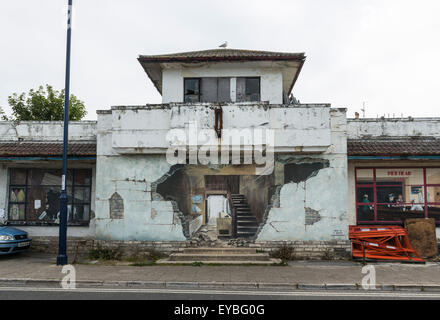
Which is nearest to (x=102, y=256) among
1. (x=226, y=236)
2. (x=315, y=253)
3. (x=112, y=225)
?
(x=112, y=225)

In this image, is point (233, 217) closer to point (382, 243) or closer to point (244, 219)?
point (244, 219)

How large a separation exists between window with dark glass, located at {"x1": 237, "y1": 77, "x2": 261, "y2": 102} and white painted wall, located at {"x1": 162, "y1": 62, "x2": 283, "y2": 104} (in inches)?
6.9

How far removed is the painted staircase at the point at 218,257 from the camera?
10.7 m

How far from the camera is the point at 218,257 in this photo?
11.0 m

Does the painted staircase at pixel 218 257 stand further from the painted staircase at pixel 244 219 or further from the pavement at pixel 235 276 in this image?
the painted staircase at pixel 244 219

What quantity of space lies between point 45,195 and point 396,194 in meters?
13.6

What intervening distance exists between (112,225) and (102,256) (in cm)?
107

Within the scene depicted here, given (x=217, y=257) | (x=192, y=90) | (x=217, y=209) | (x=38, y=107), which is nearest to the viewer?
(x=217, y=257)

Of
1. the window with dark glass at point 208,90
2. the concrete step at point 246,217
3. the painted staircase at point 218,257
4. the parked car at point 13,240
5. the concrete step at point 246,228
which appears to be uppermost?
the window with dark glass at point 208,90

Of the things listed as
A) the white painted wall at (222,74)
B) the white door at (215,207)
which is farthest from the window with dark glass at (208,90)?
the white door at (215,207)

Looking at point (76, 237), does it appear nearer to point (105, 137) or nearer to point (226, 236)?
point (105, 137)

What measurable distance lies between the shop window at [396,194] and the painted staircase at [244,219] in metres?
4.20

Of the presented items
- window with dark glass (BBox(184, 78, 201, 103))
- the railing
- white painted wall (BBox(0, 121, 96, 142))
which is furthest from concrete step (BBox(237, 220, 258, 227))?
A: white painted wall (BBox(0, 121, 96, 142))

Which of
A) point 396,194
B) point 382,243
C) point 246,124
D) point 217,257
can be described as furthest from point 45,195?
point 396,194
